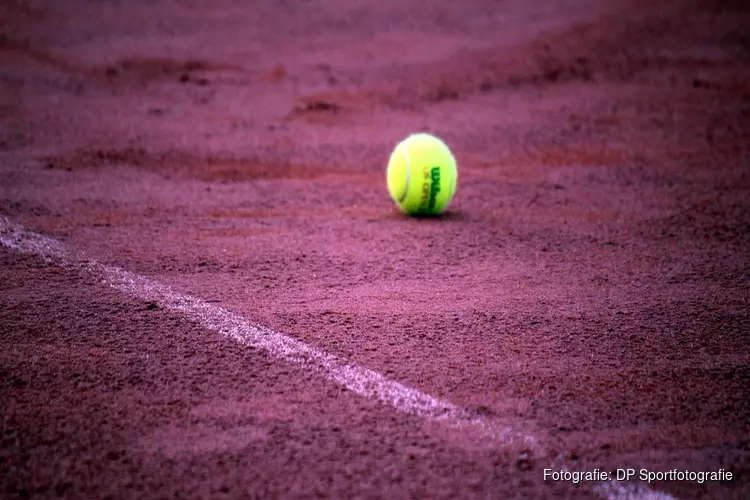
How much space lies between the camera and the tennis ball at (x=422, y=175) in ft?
15.6

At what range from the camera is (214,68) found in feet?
33.4

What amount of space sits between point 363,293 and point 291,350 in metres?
0.72

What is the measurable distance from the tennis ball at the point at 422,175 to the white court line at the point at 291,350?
1.87 m

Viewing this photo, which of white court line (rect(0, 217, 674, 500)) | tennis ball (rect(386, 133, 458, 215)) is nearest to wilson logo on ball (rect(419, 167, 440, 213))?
tennis ball (rect(386, 133, 458, 215))

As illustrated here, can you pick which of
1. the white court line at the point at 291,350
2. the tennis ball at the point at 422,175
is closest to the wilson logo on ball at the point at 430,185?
the tennis ball at the point at 422,175

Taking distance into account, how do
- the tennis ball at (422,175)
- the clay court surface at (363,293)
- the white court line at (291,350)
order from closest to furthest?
the clay court surface at (363,293), the white court line at (291,350), the tennis ball at (422,175)

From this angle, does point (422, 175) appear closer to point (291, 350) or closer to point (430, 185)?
point (430, 185)

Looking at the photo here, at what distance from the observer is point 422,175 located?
475cm

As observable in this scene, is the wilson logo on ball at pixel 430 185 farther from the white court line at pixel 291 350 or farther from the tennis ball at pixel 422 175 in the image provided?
the white court line at pixel 291 350

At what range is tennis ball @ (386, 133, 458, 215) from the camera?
475 cm

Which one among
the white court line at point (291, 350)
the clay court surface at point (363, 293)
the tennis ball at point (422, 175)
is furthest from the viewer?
the tennis ball at point (422, 175)

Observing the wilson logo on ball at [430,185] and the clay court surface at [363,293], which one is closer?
the clay court surface at [363,293]

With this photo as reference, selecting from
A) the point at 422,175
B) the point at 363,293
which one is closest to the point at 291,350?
the point at 363,293

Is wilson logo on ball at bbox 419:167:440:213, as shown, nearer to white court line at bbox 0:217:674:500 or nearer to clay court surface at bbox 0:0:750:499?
clay court surface at bbox 0:0:750:499
